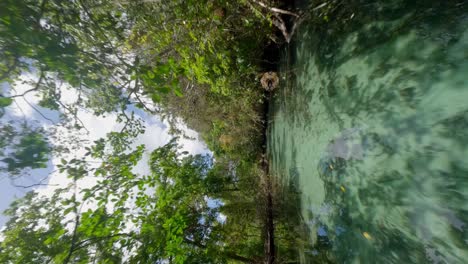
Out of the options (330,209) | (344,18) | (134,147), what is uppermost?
(344,18)

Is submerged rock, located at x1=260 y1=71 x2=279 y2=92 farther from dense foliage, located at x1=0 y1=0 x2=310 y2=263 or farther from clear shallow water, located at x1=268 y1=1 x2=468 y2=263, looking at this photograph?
clear shallow water, located at x1=268 y1=1 x2=468 y2=263

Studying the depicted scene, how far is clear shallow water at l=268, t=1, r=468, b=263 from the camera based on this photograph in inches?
72.1

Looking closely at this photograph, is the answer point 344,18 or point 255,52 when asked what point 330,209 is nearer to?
point 344,18

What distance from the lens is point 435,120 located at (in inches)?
77.2

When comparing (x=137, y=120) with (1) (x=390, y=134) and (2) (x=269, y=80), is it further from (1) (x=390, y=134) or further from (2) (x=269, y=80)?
(1) (x=390, y=134)

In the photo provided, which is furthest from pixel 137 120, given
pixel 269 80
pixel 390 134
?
pixel 390 134

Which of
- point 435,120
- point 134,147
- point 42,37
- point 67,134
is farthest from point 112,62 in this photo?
point 435,120

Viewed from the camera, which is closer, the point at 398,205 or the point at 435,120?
the point at 435,120

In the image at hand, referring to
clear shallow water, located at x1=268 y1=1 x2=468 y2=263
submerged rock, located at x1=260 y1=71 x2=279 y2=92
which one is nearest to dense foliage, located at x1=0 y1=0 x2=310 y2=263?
submerged rock, located at x1=260 y1=71 x2=279 y2=92

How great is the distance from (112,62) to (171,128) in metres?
3.90

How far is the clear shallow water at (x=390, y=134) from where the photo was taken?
1.83m

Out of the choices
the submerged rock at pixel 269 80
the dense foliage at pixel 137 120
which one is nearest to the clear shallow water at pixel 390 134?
the submerged rock at pixel 269 80

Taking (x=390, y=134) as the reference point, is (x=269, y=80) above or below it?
above

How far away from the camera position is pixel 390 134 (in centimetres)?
235
